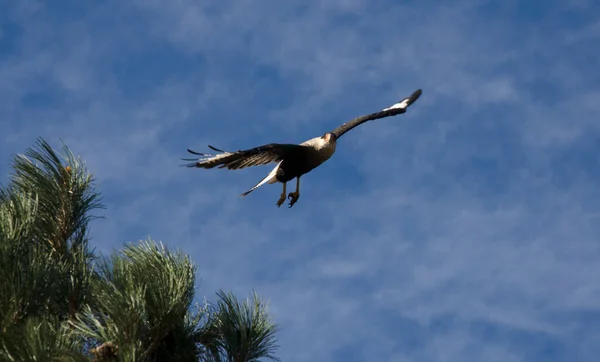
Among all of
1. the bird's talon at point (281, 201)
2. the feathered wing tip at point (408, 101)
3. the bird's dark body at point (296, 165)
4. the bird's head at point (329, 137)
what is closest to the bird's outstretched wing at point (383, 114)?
the feathered wing tip at point (408, 101)

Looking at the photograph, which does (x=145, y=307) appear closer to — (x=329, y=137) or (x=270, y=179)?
(x=270, y=179)

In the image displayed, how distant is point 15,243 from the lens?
342 inches

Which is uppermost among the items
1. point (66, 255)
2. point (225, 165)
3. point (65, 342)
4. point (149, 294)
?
point (225, 165)

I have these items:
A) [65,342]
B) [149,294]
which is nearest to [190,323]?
[149,294]

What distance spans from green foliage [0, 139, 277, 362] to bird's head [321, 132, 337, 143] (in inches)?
75.7

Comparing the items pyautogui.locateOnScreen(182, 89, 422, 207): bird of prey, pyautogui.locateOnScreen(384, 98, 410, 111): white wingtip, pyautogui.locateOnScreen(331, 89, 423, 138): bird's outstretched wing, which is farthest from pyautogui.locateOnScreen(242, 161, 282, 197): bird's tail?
pyautogui.locateOnScreen(384, 98, 410, 111): white wingtip

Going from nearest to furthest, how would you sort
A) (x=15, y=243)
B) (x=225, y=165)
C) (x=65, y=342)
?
(x=65, y=342) → (x=15, y=243) → (x=225, y=165)

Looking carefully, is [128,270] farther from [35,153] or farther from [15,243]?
[35,153]

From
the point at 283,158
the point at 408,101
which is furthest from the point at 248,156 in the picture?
the point at 408,101

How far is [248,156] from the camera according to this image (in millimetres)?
9414

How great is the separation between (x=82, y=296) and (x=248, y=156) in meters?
1.95

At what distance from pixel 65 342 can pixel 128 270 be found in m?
1.01

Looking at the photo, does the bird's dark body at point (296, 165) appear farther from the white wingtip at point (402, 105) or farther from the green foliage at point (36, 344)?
the green foliage at point (36, 344)

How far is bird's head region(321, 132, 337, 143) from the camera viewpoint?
33.6 feet
